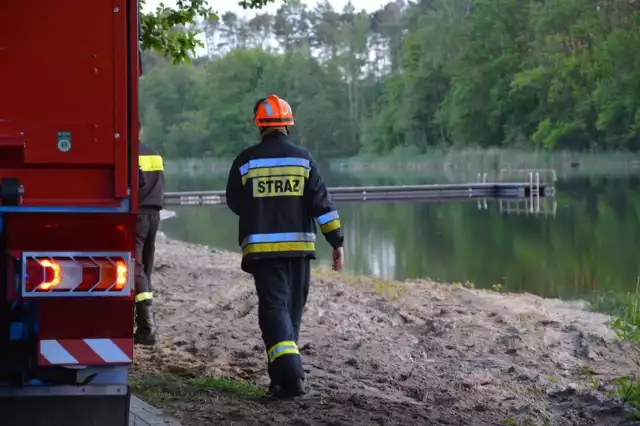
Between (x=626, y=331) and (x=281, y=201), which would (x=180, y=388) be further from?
(x=626, y=331)

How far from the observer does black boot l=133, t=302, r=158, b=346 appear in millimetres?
9273

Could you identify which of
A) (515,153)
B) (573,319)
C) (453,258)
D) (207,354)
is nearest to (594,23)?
(515,153)

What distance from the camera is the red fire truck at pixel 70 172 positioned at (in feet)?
15.3

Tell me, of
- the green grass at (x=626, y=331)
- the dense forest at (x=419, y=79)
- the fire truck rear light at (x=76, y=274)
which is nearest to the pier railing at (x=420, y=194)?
the dense forest at (x=419, y=79)

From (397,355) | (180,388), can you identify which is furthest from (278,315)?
(397,355)

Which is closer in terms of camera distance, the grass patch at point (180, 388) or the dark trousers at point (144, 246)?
the grass patch at point (180, 388)

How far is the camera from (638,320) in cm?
1119

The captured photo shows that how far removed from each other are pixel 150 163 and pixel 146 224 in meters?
0.52

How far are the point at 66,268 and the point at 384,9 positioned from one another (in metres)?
125

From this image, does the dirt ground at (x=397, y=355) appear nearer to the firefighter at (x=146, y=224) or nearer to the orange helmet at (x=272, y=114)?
the firefighter at (x=146, y=224)

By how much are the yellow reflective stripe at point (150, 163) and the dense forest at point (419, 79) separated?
6693 centimetres

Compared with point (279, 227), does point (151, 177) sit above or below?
above

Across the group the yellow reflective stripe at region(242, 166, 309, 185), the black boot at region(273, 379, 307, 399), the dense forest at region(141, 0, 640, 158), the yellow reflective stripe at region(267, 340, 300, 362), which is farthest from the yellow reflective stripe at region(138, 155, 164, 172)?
the dense forest at region(141, 0, 640, 158)

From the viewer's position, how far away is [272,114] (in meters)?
7.32
